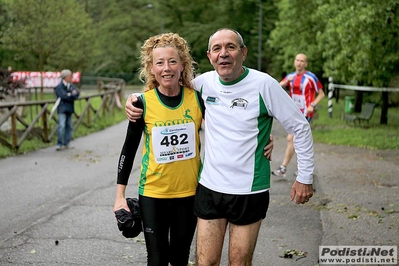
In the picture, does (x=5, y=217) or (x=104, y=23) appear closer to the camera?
(x=5, y=217)

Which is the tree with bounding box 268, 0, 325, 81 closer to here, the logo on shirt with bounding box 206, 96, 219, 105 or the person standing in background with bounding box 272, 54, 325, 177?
the person standing in background with bounding box 272, 54, 325, 177

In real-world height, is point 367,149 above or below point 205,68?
above

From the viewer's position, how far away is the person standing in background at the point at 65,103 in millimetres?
14852

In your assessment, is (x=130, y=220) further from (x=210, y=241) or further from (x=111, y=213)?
(x=111, y=213)

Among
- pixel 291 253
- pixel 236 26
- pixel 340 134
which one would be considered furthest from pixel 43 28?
pixel 236 26

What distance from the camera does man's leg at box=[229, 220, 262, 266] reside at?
3.83 meters

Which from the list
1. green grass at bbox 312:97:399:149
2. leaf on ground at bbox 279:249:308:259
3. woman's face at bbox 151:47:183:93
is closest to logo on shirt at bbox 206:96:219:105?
woman's face at bbox 151:47:183:93

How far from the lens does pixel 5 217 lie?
7777 mm

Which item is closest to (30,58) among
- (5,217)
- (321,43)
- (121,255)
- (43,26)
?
(43,26)

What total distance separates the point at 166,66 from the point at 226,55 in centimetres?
43

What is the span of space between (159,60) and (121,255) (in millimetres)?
2631

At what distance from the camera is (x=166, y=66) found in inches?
158

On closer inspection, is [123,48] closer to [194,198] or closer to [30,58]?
[30,58]

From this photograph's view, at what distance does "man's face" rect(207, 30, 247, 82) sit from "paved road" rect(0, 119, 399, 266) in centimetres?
245
